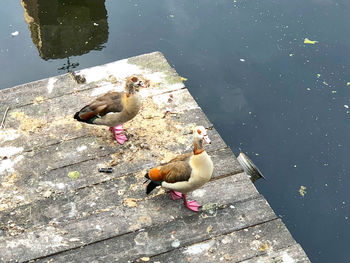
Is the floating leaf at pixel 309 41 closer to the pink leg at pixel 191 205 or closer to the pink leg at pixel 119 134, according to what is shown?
the pink leg at pixel 119 134

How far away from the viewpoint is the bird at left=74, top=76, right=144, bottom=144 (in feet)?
15.0

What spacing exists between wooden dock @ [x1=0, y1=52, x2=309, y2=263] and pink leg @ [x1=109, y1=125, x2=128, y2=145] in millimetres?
70

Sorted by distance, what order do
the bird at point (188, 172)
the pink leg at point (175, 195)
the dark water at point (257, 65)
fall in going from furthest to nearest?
1. the dark water at point (257, 65)
2. the pink leg at point (175, 195)
3. the bird at point (188, 172)

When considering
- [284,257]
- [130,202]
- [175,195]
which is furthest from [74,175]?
[284,257]

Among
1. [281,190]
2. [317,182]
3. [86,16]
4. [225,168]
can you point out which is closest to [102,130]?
[225,168]

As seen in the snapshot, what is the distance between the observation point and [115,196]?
4242 mm

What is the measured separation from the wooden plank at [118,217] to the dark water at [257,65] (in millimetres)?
1440

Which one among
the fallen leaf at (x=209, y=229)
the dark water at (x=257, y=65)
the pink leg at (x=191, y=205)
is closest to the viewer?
the fallen leaf at (x=209, y=229)

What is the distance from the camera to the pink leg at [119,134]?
482cm

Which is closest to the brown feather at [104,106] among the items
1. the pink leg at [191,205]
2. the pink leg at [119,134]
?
the pink leg at [119,134]

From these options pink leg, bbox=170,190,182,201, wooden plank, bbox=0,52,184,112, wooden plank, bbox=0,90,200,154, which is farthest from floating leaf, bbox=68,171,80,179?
wooden plank, bbox=0,52,184,112

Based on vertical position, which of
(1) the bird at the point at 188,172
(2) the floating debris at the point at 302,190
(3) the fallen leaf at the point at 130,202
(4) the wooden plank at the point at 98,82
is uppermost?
(1) the bird at the point at 188,172

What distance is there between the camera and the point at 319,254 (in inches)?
198

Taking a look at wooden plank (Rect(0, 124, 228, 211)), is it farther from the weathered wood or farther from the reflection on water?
the reflection on water
